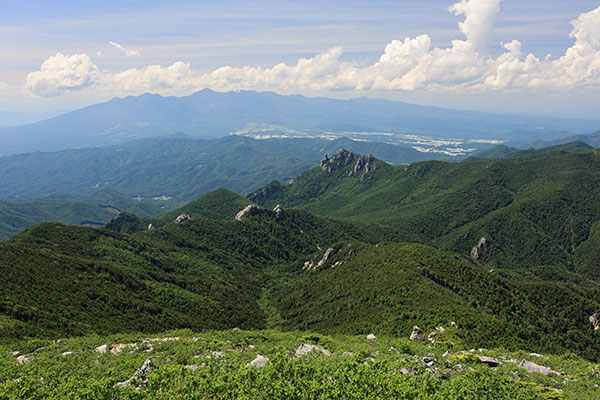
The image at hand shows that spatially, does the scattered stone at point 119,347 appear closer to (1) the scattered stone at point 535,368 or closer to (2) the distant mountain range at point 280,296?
(2) the distant mountain range at point 280,296

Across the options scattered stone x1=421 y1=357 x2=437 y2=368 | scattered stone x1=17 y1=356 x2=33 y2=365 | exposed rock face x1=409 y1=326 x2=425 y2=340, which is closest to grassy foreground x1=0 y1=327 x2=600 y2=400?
scattered stone x1=421 y1=357 x2=437 y2=368

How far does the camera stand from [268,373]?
27219mm

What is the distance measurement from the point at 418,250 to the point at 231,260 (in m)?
102

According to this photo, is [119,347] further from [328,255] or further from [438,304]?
[328,255]

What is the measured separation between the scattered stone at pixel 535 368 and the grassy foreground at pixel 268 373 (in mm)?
642

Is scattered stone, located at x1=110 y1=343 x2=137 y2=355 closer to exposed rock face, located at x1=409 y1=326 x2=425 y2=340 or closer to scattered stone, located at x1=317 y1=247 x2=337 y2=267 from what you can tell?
exposed rock face, located at x1=409 y1=326 x2=425 y2=340

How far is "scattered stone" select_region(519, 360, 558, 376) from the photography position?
34.4m

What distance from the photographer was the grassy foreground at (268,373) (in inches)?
968

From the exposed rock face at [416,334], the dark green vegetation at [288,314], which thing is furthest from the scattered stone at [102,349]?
the exposed rock face at [416,334]

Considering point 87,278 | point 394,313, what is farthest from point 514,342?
point 87,278

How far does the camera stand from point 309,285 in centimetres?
12481

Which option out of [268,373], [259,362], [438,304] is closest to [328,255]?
[438,304]

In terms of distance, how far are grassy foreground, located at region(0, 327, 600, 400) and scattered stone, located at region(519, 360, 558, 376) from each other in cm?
64

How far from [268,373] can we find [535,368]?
104 ft
